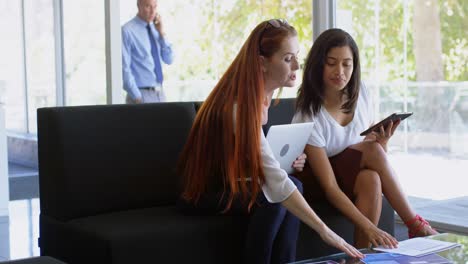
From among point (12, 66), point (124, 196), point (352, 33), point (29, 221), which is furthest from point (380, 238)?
point (12, 66)

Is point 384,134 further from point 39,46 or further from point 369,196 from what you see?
point 39,46

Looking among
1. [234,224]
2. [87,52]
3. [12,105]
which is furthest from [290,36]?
[12,105]

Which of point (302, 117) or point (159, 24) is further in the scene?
point (159, 24)

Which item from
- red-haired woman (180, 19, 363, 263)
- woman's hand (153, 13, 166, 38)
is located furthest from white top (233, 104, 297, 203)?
woman's hand (153, 13, 166, 38)

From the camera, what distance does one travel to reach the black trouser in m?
2.86

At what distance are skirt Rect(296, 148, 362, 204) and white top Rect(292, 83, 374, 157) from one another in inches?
1.9

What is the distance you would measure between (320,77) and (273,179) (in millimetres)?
790

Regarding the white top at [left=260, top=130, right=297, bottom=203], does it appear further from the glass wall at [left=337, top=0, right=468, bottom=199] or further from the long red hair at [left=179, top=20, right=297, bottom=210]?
the glass wall at [left=337, top=0, right=468, bottom=199]

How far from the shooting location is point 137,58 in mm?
5172

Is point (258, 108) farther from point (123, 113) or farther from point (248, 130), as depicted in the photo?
point (123, 113)

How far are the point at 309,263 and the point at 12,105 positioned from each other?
4.71 meters

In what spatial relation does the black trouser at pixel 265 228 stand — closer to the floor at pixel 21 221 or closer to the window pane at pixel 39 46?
the floor at pixel 21 221

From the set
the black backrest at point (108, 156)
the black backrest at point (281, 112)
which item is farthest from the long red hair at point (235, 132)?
the black backrest at point (281, 112)

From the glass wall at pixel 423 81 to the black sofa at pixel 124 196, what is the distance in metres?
1.26
